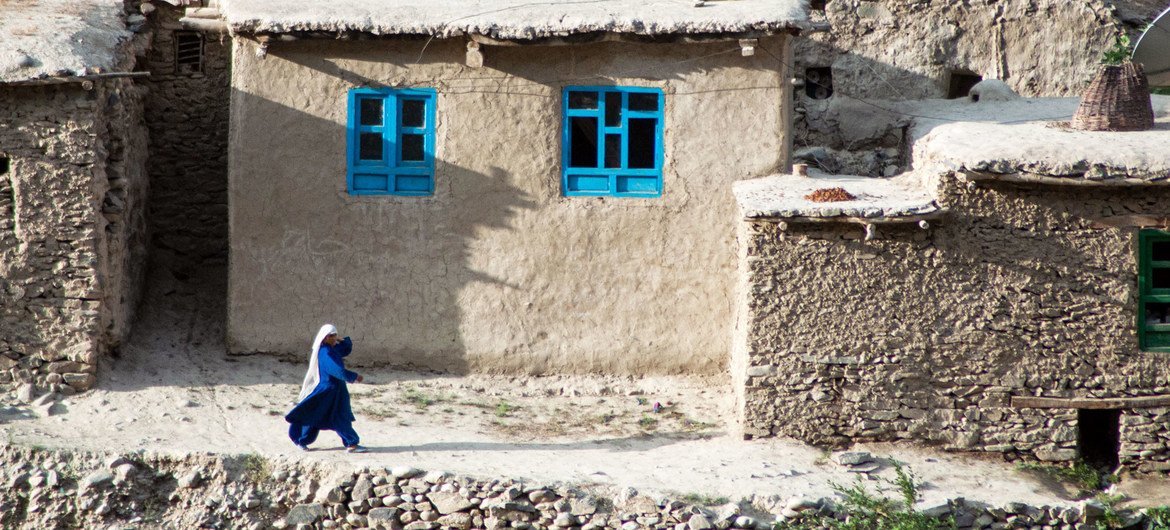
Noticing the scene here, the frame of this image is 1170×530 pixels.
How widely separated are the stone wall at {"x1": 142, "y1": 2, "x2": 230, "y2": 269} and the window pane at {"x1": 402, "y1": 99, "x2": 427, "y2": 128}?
224 cm

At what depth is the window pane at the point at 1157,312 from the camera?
37.2 ft

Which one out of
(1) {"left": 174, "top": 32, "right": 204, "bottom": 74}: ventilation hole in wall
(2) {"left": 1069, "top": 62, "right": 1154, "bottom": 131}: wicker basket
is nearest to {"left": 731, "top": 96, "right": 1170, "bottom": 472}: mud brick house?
(2) {"left": 1069, "top": 62, "right": 1154, "bottom": 131}: wicker basket

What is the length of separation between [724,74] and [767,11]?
0.65 m

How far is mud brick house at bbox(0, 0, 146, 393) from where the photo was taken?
11.4m

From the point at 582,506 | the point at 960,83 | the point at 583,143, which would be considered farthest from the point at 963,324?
the point at 960,83

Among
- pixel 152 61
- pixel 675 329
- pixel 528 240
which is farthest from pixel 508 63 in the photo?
pixel 152 61

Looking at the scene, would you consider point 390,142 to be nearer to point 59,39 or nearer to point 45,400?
point 59,39

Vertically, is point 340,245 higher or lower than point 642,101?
lower

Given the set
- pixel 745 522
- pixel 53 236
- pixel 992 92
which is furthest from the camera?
pixel 992 92

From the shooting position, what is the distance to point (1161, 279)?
1142cm

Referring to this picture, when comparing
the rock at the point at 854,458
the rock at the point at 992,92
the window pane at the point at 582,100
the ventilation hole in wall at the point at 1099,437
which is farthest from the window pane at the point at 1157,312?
the window pane at the point at 582,100

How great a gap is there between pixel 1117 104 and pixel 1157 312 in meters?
1.71

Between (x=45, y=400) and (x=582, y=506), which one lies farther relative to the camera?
(x=45, y=400)

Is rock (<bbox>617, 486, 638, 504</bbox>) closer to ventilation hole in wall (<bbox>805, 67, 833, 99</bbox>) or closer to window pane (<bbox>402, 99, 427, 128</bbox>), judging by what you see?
window pane (<bbox>402, 99, 427, 128</bbox>)
